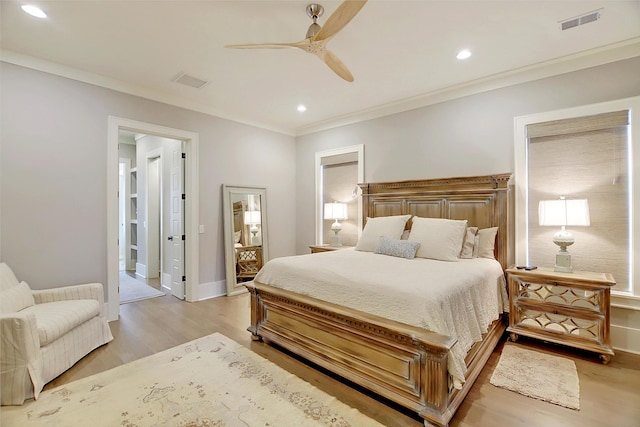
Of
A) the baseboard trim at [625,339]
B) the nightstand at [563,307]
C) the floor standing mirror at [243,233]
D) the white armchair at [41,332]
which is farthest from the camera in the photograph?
the floor standing mirror at [243,233]

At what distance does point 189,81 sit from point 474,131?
360cm

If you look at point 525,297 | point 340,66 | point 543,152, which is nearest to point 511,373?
point 525,297

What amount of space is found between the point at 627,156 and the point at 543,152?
0.65 metres

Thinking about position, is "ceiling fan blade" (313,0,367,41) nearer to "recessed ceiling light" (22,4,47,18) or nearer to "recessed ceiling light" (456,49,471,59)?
"recessed ceiling light" (456,49,471,59)

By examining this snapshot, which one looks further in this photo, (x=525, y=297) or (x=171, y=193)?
(x=171, y=193)

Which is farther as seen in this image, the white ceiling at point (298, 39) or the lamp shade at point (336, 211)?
the lamp shade at point (336, 211)

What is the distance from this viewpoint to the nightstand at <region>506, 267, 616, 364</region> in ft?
8.34

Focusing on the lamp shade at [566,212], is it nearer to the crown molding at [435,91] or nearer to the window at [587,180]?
the window at [587,180]

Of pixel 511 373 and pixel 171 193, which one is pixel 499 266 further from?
pixel 171 193

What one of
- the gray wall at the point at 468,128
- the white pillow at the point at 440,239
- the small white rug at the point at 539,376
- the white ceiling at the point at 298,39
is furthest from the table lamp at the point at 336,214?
the small white rug at the point at 539,376

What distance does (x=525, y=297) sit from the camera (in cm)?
295

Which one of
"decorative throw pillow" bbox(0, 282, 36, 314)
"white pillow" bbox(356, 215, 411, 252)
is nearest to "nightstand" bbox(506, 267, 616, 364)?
"white pillow" bbox(356, 215, 411, 252)

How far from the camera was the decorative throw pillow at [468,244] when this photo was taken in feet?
10.6

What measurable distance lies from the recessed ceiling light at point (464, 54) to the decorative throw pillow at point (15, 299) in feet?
15.0
